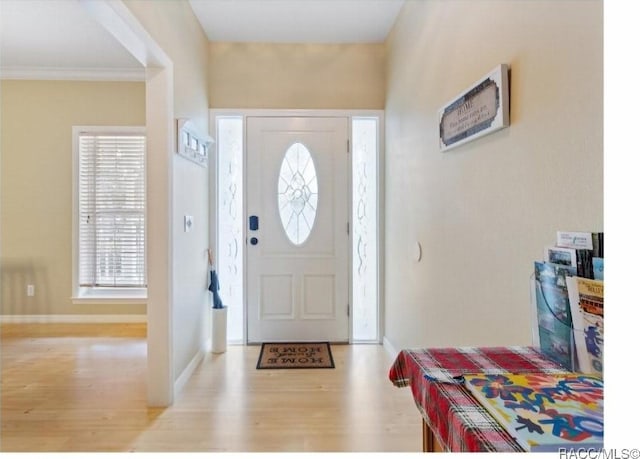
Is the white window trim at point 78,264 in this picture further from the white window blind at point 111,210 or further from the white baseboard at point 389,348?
the white baseboard at point 389,348

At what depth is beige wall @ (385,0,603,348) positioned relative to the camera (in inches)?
39.0

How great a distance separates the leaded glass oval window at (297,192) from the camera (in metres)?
3.33

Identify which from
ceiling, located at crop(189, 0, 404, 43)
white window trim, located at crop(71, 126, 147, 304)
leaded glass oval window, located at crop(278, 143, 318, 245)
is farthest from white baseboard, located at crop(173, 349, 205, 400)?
ceiling, located at crop(189, 0, 404, 43)

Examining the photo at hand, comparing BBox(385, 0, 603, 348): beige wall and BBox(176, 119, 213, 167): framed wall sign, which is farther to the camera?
BBox(176, 119, 213, 167): framed wall sign

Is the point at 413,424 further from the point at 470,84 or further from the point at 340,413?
the point at 470,84

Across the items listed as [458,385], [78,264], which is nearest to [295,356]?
[458,385]

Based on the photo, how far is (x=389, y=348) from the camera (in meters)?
3.09

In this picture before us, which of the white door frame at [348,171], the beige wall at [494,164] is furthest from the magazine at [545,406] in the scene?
the white door frame at [348,171]

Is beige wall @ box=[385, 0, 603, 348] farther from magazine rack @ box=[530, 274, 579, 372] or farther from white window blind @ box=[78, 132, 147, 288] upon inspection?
white window blind @ box=[78, 132, 147, 288]

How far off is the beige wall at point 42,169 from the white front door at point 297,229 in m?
1.67

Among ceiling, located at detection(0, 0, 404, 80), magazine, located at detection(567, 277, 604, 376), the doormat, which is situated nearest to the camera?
magazine, located at detection(567, 277, 604, 376)

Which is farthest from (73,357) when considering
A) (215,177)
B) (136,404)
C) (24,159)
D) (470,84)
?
(470,84)

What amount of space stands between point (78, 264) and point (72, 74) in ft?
6.58

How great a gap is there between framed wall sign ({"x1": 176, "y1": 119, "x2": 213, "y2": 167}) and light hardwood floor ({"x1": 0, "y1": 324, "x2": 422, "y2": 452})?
1602 mm
